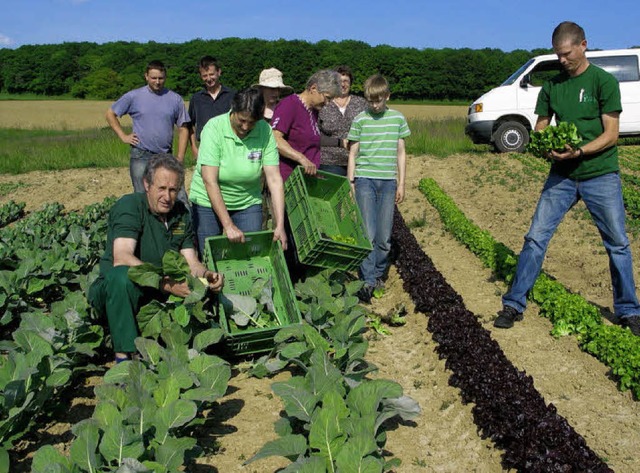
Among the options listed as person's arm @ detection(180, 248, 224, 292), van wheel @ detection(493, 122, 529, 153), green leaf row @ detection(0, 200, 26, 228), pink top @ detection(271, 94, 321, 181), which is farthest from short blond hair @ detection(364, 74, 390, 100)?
van wheel @ detection(493, 122, 529, 153)

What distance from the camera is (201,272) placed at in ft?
14.2

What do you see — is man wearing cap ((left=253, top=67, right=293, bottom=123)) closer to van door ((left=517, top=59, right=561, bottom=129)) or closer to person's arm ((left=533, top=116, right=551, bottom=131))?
person's arm ((left=533, top=116, right=551, bottom=131))

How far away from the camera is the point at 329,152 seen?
6555 millimetres

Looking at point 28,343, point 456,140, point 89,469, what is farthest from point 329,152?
point 456,140

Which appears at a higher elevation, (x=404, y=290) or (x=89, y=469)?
(x=89, y=469)

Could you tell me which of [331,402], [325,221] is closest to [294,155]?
[325,221]

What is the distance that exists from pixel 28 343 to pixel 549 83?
408cm

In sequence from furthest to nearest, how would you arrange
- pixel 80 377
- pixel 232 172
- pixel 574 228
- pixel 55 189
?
pixel 55 189, pixel 574 228, pixel 232 172, pixel 80 377

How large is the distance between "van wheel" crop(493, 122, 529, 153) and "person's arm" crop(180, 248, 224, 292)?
1178cm

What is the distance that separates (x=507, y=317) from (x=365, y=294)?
1.42m

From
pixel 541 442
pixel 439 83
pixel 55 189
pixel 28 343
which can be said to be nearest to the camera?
pixel 541 442

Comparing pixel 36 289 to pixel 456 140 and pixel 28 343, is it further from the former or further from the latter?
pixel 456 140

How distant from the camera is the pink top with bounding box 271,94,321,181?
565 cm

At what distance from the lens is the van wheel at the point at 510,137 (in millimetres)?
14914
